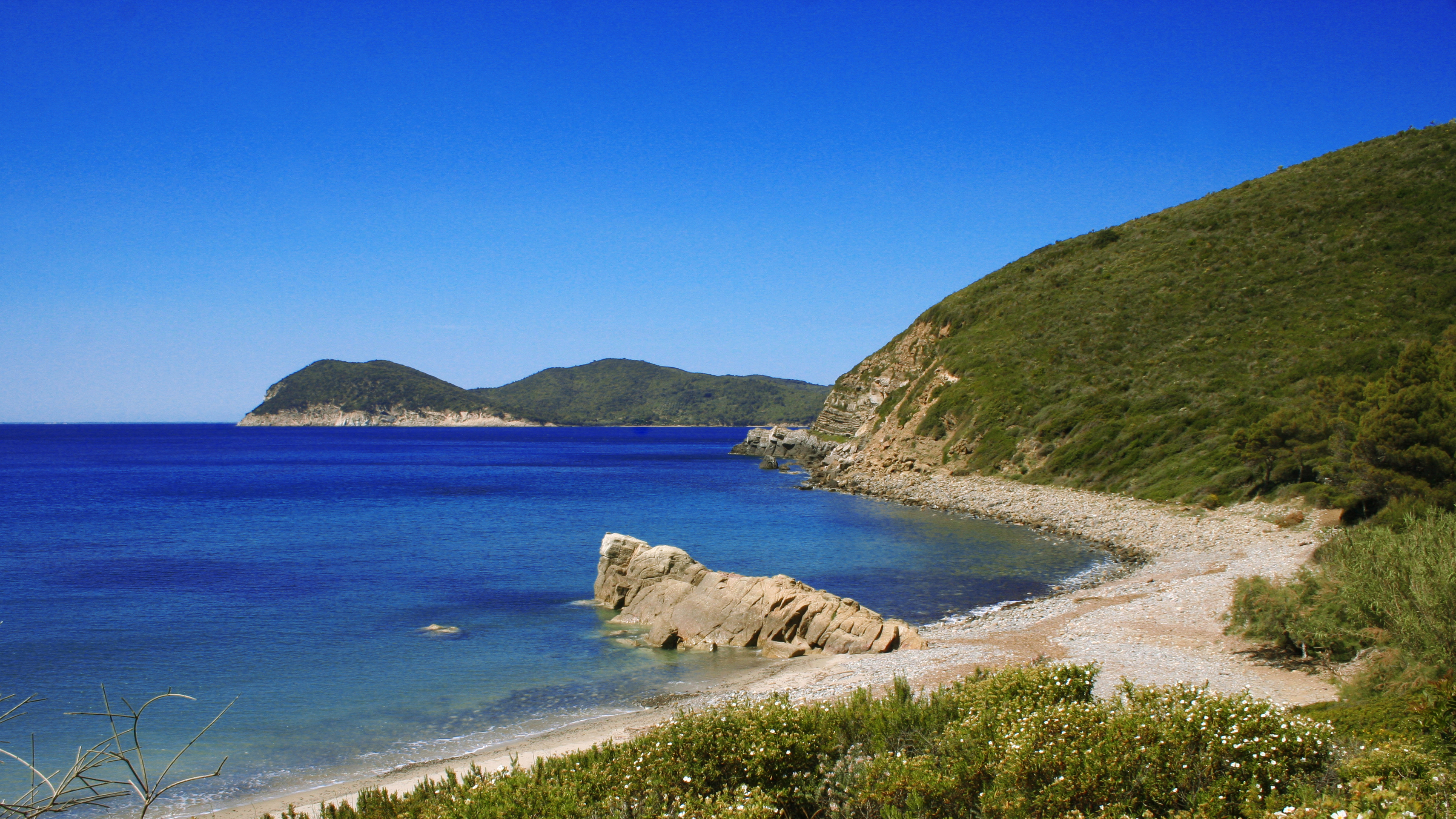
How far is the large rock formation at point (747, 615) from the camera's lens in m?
19.4

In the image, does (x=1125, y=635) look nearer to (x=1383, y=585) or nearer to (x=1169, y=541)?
(x=1383, y=585)

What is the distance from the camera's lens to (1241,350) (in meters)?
47.0

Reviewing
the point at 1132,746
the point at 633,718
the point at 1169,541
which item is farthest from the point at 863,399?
the point at 1132,746

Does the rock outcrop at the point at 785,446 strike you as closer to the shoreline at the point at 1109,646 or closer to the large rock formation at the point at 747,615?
the shoreline at the point at 1109,646

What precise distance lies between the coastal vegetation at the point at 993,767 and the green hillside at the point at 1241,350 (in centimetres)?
2276

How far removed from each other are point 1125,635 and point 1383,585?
6.40 m

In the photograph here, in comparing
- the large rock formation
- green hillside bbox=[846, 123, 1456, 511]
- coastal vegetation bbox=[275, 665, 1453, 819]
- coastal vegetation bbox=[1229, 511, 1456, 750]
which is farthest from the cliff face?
coastal vegetation bbox=[275, 665, 1453, 819]

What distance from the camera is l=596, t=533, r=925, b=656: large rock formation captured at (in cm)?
1936

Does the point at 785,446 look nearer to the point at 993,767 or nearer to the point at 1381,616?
the point at 1381,616

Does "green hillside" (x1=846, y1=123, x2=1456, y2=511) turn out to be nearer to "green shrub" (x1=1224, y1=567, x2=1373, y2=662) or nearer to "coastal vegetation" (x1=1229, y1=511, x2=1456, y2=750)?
"green shrub" (x1=1224, y1=567, x2=1373, y2=662)

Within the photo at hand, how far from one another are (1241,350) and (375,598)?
4696 cm

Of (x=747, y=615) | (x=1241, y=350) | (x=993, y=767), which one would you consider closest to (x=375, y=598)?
(x=747, y=615)

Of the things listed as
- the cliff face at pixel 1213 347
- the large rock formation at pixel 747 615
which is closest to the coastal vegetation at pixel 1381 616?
the large rock formation at pixel 747 615

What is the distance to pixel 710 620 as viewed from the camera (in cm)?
2100
